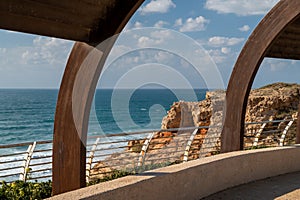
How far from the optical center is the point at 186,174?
3098 mm

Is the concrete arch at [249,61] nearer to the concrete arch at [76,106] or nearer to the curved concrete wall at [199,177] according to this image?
the curved concrete wall at [199,177]

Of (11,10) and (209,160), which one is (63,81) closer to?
(11,10)

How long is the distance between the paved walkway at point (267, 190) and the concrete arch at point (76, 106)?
139 centimetres

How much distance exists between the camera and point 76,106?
9.78ft

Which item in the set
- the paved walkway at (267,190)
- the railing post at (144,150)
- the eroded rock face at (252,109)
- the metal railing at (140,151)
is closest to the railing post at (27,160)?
the metal railing at (140,151)

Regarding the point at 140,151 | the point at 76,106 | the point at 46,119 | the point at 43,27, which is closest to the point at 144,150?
the point at 76,106

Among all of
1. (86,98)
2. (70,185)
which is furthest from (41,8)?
(70,185)

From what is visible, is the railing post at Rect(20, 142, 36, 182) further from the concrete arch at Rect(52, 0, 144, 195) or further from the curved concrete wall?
the curved concrete wall

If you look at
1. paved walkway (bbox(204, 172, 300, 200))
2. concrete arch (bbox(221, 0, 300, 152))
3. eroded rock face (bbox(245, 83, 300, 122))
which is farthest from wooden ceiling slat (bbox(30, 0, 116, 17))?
eroded rock face (bbox(245, 83, 300, 122))

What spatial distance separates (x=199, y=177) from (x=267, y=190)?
1084 mm

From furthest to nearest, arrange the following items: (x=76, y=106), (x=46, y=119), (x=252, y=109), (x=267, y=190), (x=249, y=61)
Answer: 1. (x=46, y=119)
2. (x=252, y=109)
3. (x=249, y=61)
4. (x=267, y=190)
5. (x=76, y=106)

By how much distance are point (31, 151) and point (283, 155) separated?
3.50 meters

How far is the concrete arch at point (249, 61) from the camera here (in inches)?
159

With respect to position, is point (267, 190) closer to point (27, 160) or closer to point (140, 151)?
point (27, 160)
